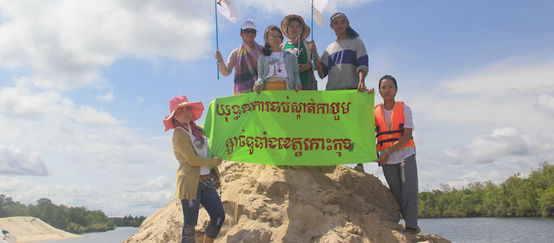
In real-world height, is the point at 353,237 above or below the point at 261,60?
below

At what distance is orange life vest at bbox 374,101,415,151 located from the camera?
4262mm

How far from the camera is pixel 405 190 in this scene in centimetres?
431

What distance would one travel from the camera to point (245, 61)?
5211mm

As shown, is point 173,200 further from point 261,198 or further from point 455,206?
point 455,206

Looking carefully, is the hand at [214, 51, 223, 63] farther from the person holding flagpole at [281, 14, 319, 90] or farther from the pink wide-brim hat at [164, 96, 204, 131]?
the pink wide-brim hat at [164, 96, 204, 131]

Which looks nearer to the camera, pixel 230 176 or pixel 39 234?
pixel 230 176

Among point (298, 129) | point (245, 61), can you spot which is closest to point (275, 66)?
point (245, 61)

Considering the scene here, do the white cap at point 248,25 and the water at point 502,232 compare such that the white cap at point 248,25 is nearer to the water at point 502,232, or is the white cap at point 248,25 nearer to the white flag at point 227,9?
the white flag at point 227,9

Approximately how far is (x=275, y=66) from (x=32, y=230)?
70154 mm

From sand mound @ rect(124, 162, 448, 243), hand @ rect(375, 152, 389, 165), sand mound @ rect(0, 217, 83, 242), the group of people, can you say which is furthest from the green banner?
sand mound @ rect(0, 217, 83, 242)

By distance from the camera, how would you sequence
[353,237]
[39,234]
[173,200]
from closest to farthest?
[353,237]
[173,200]
[39,234]

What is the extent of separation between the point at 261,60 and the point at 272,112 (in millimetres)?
686

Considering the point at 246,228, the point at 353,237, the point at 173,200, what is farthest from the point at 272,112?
the point at 173,200

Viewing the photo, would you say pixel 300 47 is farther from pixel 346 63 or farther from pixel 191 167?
pixel 191 167
